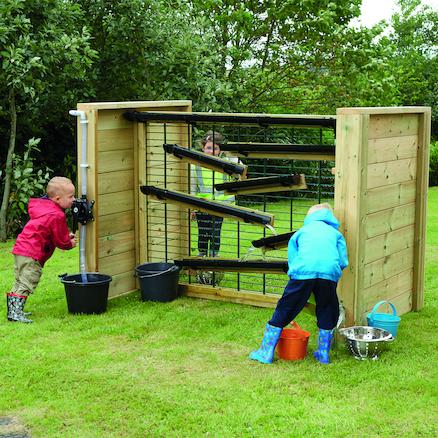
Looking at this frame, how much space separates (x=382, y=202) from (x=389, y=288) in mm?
819

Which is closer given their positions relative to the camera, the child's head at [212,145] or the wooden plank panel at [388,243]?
the wooden plank panel at [388,243]

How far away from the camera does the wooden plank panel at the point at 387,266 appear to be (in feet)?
20.3

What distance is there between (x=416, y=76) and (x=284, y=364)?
95.6 feet

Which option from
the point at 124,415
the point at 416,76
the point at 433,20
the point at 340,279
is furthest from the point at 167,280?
the point at 433,20

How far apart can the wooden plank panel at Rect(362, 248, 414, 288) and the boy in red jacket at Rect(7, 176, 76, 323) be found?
8.84ft

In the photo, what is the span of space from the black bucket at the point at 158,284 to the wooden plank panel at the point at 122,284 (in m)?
0.28

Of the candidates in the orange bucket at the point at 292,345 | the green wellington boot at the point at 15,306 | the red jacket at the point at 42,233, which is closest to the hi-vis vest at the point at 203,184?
the red jacket at the point at 42,233

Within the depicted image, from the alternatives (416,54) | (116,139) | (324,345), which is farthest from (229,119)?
(416,54)

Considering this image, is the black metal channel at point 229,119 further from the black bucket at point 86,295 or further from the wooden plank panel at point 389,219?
the black bucket at point 86,295

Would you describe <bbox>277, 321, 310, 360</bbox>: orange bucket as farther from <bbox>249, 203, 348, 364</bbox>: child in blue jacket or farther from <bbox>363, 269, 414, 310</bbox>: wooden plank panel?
<bbox>363, 269, 414, 310</bbox>: wooden plank panel

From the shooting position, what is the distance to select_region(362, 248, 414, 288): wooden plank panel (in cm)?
620

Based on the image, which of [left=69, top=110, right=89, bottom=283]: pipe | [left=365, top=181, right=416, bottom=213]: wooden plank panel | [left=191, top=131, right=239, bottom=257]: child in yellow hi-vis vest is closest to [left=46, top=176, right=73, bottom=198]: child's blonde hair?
[left=69, top=110, right=89, bottom=283]: pipe

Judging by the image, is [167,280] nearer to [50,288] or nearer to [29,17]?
[50,288]

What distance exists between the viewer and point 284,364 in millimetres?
5586
